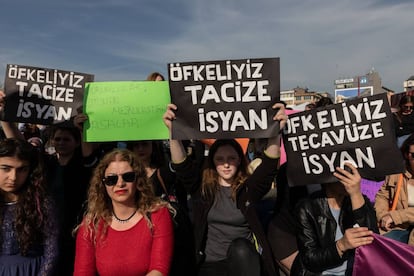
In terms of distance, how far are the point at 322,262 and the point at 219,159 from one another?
1.33 m

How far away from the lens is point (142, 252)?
3.11m

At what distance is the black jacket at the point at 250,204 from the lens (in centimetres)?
358

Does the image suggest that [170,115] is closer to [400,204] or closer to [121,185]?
[121,185]

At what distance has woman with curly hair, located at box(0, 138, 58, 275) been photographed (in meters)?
3.06

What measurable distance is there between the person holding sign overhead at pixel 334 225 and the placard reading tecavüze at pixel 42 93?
2.61m

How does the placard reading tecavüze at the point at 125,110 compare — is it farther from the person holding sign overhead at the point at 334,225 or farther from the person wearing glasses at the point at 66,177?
the person holding sign overhead at the point at 334,225

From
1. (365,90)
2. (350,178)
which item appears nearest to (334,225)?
(350,178)

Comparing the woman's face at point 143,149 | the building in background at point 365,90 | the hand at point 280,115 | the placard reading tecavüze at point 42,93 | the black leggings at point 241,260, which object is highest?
the building in background at point 365,90

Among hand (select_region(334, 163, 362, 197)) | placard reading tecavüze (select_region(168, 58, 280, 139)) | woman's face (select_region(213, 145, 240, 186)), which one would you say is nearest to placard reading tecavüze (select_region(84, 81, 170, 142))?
placard reading tecavüze (select_region(168, 58, 280, 139))

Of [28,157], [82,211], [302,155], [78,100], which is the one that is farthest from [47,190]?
[302,155]

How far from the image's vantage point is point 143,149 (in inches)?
173

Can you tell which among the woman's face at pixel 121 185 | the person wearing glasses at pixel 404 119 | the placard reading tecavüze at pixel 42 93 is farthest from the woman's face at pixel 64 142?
the person wearing glasses at pixel 404 119

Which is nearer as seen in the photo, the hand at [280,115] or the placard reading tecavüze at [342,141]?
the placard reading tecavüze at [342,141]

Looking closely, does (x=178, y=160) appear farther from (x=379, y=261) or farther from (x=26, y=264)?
(x=379, y=261)
